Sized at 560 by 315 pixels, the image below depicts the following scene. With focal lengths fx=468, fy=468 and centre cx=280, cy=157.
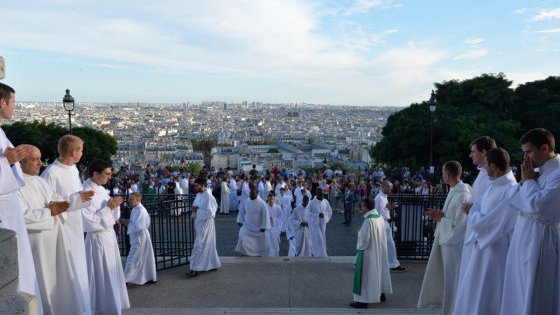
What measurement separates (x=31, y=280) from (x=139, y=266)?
11.7 feet

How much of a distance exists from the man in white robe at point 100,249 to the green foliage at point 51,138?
3523 centimetres

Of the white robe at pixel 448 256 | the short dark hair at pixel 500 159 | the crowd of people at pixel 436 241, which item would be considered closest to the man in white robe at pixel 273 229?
the crowd of people at pixel 436 241

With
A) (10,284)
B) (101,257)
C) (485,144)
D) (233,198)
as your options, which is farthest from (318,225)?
(10,284)

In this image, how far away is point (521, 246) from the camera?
170 inches

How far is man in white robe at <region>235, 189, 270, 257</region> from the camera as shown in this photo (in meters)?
10.4

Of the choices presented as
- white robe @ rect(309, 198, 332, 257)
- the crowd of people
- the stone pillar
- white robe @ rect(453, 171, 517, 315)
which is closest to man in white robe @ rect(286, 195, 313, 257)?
white robe @ rect(309, 198, 332, 257)

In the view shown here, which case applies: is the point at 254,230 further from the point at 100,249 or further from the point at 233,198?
the point at 233,198

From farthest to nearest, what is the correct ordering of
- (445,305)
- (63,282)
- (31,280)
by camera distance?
1. (445,305)
2. (63,282)
3. (31,280)

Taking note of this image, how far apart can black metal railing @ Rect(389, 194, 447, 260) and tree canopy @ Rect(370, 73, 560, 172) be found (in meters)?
18.5

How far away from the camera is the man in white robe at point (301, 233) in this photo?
11.4 metres

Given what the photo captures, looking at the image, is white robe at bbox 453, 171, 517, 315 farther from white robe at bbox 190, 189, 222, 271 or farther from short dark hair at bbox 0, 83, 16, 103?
short dark hair at bbox 0, 83, 16, 103

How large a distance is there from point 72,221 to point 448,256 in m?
4.46

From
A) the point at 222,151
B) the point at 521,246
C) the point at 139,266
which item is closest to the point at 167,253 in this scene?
the point at 139,266

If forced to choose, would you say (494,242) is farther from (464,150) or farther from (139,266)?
(464,150)
